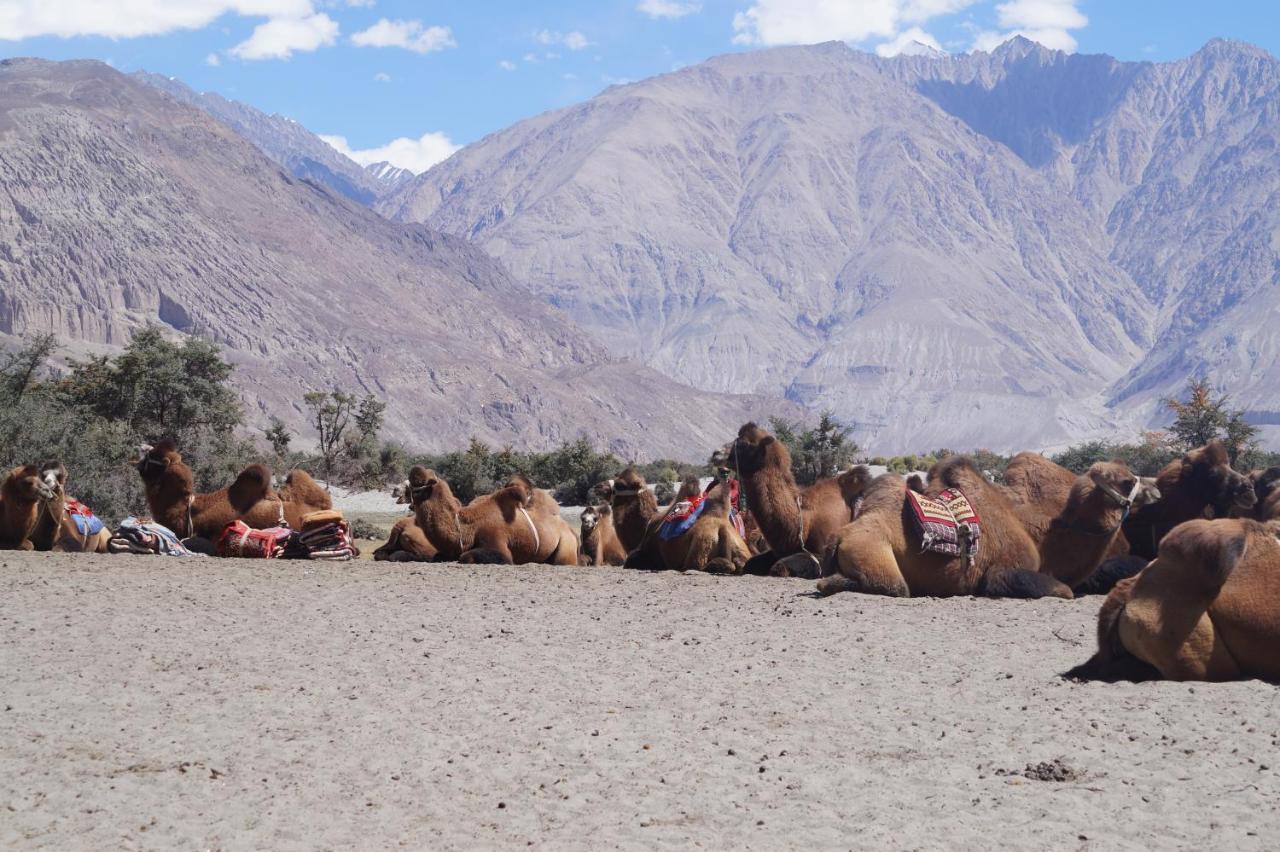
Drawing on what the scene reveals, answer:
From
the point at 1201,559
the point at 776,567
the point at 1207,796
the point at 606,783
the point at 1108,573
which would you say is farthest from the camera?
the point at 776,567

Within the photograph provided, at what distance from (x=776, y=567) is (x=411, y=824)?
30.4ft

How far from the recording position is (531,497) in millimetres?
18766

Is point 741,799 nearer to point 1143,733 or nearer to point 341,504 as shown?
point 1143,733

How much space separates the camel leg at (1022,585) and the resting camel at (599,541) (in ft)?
23.0

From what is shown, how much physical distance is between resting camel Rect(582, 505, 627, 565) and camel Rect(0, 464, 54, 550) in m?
7.16

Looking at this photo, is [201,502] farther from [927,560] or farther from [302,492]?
[927,560]

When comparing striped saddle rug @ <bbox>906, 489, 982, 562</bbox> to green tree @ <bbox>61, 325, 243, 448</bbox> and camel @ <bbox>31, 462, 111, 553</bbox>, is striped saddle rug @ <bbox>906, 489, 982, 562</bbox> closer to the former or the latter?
camel @ <bbox>31, 462, 111, 553</bbox>

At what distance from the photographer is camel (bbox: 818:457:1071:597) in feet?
43.2

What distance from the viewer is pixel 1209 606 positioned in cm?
873

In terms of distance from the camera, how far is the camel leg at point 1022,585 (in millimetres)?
13141

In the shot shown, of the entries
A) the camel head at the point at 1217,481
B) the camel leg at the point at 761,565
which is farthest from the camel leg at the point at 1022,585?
the camel head at the point at 1217,481

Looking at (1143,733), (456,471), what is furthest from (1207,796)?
(456,471)

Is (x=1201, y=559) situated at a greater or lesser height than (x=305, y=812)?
greater

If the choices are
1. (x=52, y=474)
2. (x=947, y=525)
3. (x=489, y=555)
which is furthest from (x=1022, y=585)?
(x=52, y=474)
